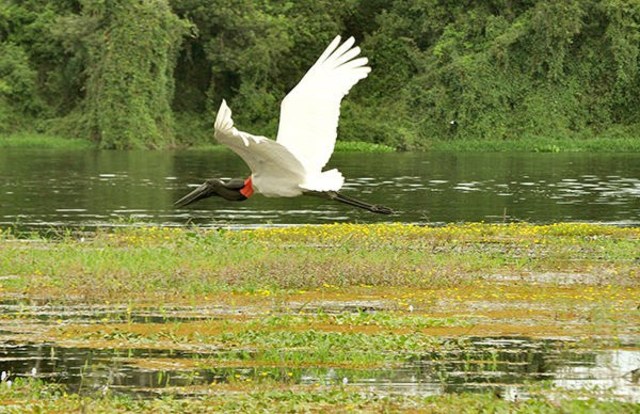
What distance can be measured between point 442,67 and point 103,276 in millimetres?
33511

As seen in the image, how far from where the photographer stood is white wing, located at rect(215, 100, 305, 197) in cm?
1104

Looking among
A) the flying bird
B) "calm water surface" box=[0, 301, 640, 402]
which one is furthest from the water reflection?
the flying bird

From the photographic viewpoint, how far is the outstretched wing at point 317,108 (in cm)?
1186

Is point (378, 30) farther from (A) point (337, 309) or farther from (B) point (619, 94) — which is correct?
(A) point (337, 309)

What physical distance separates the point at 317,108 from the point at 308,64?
3545cm

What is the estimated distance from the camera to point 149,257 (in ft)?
43.1

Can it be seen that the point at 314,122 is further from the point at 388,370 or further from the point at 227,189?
the point at 388,370

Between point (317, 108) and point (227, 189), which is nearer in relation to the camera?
point (317, 108)

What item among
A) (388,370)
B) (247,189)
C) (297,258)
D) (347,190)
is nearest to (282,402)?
(388,370)

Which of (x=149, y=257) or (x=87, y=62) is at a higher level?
(x=87, y=62)

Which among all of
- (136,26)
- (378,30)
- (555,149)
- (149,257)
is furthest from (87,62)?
(149,257)

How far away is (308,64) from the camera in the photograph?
155ft

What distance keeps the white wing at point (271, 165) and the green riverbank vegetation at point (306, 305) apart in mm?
721

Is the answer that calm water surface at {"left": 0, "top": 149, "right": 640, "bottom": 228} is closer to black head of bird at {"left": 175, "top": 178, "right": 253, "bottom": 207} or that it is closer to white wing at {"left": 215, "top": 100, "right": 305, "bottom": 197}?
black head of bird at {"left": 175, "top": 178, "right": 253, "bottom": 207}
